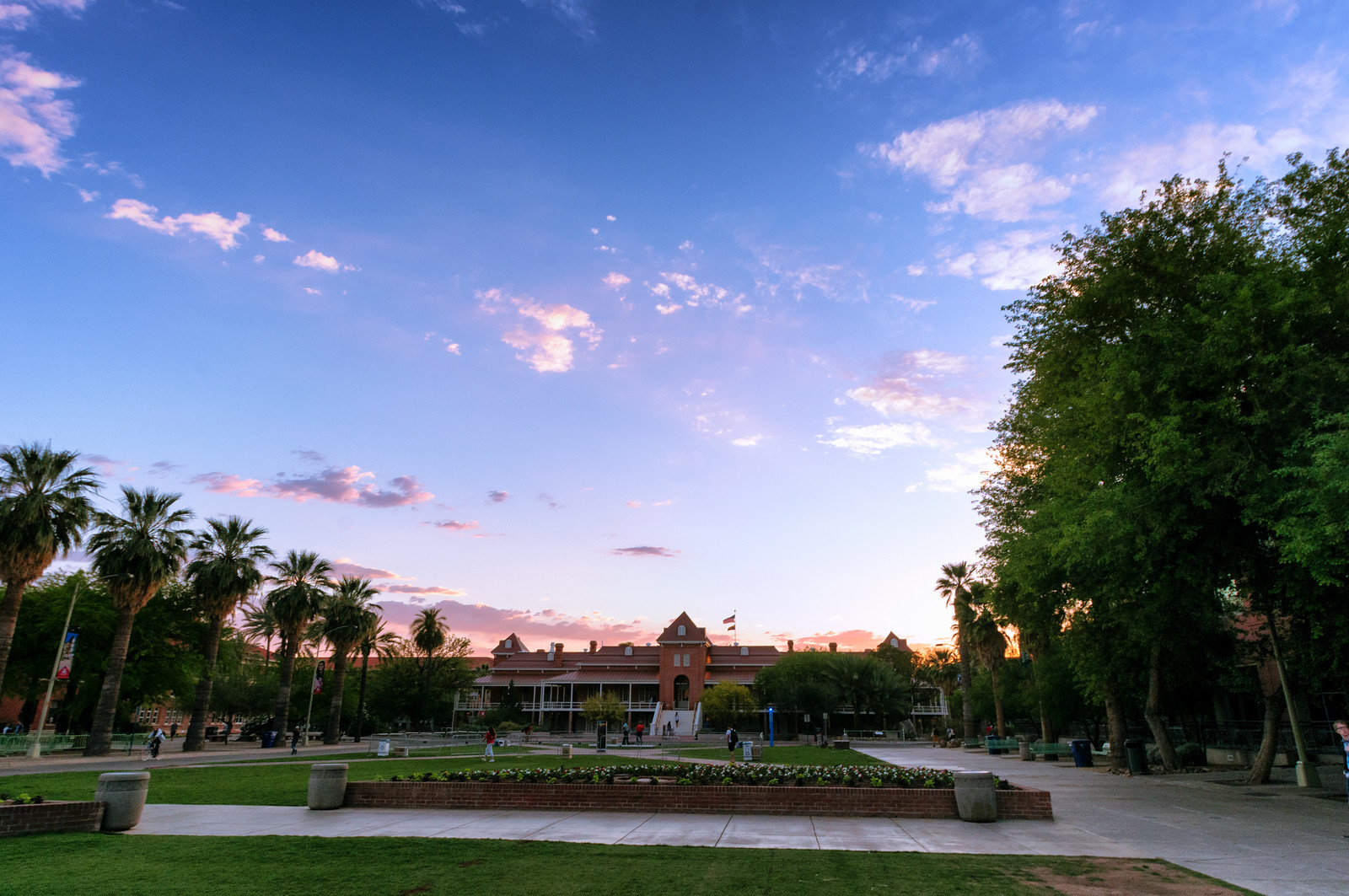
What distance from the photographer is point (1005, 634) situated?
48.5 m

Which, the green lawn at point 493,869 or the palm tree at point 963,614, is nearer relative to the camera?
the green lawn at point 493,869

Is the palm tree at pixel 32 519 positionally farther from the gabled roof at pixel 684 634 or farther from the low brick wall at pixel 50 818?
the gabled roof at pixel 684 634

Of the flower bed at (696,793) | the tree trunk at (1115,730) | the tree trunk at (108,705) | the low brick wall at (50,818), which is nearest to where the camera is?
the low brick wall at (50,818)

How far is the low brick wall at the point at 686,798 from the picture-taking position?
45.4ft

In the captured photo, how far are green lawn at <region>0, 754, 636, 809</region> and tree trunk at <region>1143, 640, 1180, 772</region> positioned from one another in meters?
20.5

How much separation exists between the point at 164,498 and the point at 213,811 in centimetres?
2945

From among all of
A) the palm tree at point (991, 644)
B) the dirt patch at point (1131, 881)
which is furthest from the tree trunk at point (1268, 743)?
the palm tree at point (991, 644)

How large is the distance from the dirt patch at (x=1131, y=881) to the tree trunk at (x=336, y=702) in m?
49.0

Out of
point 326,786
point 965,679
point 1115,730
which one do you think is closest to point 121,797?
point 326,786

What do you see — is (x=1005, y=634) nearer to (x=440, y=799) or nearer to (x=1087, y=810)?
(x=1087, y=810)

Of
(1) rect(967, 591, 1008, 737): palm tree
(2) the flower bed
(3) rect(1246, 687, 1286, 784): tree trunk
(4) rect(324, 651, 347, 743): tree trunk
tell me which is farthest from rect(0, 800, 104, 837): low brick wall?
(1) rect(967, 591, 1008, 737): palm tree

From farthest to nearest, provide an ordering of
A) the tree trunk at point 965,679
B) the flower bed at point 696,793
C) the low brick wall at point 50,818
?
1. the tree trunk at point 965,679
2. the flower bed at point 696,793
3. the low brick wall at point 50,818

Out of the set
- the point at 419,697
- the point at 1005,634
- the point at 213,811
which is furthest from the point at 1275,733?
the point at 419,697

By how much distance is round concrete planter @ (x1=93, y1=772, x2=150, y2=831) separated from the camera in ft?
39.2
